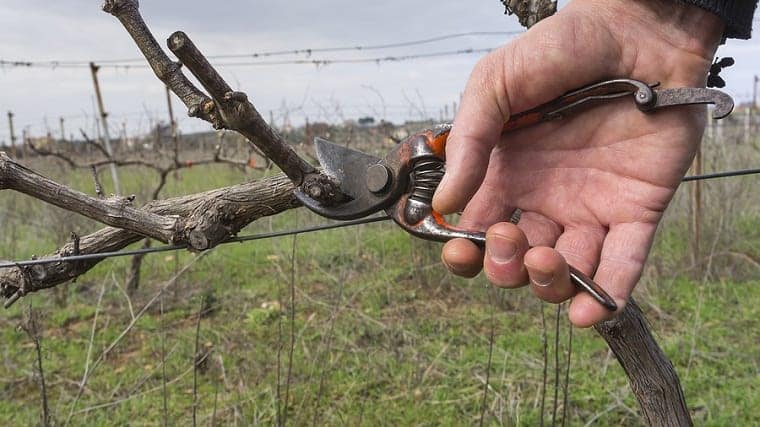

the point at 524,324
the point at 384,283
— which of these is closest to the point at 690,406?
the point at 524,324

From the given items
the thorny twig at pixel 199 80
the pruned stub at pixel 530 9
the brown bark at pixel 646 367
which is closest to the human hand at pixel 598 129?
the pruned stub at pixel 530 9

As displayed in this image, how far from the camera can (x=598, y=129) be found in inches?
61.3

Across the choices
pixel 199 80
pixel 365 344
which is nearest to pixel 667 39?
pixel 199 80

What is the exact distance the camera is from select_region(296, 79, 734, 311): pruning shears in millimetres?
1438

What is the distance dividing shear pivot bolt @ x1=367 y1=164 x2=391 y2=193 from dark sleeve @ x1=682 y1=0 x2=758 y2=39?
2.60 ft

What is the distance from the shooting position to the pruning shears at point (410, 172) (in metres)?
1.44

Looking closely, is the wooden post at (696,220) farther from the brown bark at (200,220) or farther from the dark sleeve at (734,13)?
the brown bark at (200,220)

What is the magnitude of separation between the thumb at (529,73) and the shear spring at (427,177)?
0.13m

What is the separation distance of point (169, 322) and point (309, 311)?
1.25m

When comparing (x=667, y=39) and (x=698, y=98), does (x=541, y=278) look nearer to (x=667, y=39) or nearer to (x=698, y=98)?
(x=698, y=98)

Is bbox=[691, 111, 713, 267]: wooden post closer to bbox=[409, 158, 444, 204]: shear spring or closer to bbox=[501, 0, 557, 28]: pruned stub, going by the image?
bbox=[501, 0, 557, 28]: pruned stub

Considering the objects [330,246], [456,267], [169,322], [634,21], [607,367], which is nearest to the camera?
[456,267]

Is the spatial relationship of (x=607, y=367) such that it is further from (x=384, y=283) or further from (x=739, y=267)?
(x=739, y=267)

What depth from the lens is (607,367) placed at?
3920 mm
